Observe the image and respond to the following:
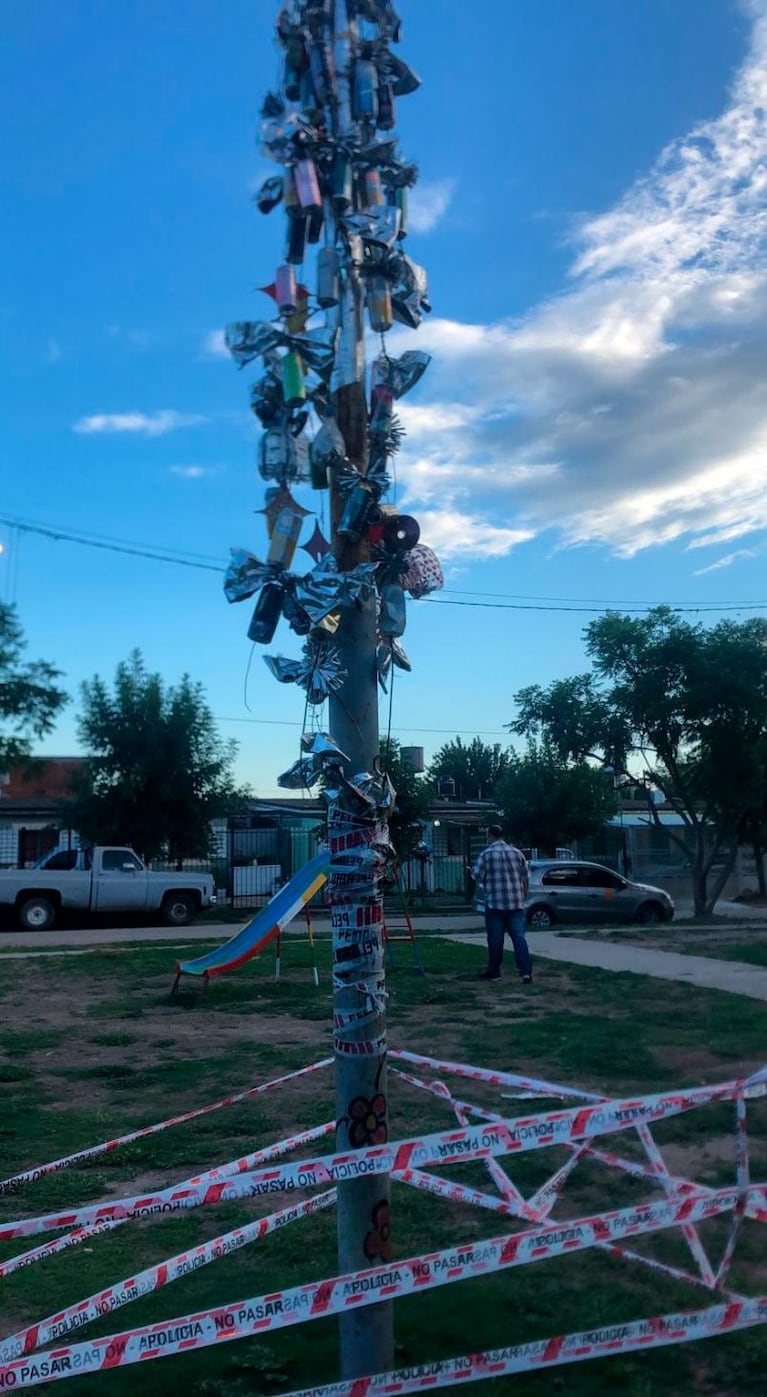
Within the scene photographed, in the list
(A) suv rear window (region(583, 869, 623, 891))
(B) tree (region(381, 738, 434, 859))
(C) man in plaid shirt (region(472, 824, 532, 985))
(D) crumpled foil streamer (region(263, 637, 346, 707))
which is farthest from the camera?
(B) tree (region(381, 738, 434, 859))

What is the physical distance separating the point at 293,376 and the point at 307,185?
2.14ft

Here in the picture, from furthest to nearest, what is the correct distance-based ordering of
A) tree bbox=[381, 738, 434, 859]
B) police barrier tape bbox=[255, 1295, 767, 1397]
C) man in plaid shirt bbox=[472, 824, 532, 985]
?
tree bbox=[381, 738, 434, 859]
man in plaid shirt bbox=[472, 824, 532, 985]
police barrier tape bbox=[255, 1295, 767, 1397]

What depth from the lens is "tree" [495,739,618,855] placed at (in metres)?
33.7

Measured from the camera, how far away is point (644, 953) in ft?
50.9

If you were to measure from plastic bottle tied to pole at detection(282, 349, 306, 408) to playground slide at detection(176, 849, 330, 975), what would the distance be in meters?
8.16

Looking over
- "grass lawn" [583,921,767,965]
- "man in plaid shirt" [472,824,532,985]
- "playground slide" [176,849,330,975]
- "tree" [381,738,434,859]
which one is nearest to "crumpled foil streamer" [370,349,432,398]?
"playground slide" [176,849,330,975]

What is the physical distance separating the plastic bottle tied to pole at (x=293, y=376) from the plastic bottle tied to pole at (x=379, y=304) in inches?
12.6

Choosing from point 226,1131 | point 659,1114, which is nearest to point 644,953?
point 226,1131

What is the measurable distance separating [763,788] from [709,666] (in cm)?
306

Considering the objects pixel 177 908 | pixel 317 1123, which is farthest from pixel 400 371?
pixel 177 908

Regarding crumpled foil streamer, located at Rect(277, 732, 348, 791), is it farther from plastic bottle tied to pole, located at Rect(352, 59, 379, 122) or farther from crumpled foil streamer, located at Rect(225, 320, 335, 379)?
plastic bottle tied to pole, located at Rect(352, 59, 379, 122)

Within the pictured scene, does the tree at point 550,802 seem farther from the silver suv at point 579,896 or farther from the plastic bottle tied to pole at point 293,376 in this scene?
the plastic bottle tied to pole at point 293,376

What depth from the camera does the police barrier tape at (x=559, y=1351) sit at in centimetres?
322

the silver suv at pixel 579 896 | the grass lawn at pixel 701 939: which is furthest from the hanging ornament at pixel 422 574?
the silver suv at pixel 579 896
